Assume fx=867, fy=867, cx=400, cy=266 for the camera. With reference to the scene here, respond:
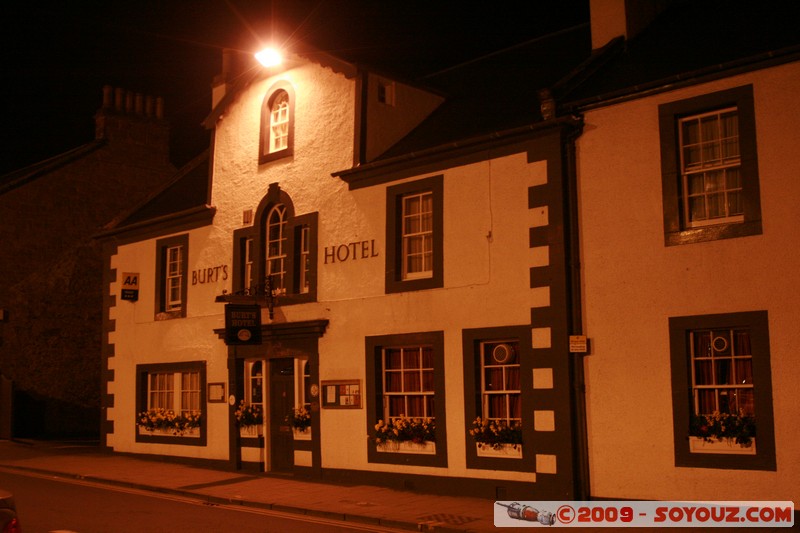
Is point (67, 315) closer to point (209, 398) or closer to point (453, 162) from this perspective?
point (209, 398)

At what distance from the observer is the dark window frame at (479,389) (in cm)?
1421

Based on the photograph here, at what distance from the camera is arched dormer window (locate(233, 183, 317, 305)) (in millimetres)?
18297

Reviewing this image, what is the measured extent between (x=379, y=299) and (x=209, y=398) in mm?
5873

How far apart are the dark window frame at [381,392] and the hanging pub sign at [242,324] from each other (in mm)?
2861

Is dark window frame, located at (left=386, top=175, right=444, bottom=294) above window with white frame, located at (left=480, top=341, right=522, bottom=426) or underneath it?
above

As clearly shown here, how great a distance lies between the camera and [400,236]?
16.7 metres

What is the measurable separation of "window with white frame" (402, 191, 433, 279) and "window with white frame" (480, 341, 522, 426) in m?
2.05

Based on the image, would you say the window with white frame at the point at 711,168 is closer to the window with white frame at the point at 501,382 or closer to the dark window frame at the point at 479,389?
the dark window frame at the point at 479,389

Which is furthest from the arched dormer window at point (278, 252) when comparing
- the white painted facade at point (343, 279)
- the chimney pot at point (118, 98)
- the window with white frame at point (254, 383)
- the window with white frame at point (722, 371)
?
the chimney pot at point (118, 98)

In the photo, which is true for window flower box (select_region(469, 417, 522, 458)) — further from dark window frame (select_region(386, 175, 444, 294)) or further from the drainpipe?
dark window frame (select_region(386, 175, 444, 294))

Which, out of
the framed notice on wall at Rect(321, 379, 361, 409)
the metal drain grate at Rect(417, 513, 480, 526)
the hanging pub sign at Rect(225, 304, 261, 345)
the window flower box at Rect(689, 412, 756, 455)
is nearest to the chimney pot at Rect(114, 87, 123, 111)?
the hanging pub sign at Rect(225, 304, 261, 345)

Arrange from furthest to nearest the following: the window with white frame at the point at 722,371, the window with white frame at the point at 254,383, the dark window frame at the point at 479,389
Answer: the window with white frame at the point at 254,383
the dark window frame at the point at 479,389
the window with white frame at the point at 722,371

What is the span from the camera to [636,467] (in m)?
13.1

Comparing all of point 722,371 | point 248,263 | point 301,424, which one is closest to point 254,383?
point 301,424
